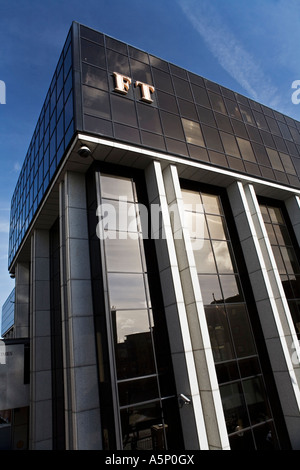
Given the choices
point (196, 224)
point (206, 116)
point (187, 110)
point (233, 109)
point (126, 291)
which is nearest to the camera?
point (126, 291)

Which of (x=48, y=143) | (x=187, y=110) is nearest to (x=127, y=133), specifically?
(x=187, y=110)

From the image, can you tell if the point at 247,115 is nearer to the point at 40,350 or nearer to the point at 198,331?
the point at 198,331

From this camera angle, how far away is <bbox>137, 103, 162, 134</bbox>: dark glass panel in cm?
1498

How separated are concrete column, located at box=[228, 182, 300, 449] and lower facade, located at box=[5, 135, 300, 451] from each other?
62 mm

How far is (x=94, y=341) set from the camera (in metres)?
11.8

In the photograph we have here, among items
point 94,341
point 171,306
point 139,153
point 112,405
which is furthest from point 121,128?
point 112,405

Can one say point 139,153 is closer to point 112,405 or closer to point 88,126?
point 88,126

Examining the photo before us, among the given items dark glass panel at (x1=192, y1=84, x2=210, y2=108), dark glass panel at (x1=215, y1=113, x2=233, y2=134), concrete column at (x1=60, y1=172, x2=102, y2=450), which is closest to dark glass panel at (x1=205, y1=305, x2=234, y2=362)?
concrete column at (x1=60, y1=172, x2=102, y2=450)

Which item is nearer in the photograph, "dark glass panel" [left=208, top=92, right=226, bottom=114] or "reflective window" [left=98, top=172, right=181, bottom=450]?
"reflective window" [left=98, top=172, right=181, bottom=450]

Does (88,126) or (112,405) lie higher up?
(88,126)

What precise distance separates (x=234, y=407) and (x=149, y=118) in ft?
48.3

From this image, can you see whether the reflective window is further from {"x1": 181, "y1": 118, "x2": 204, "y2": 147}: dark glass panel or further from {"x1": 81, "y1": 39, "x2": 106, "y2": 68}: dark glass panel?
{"x1": 81, "y1": 39, "x2": 106, "y2": 68}: dark glass panel

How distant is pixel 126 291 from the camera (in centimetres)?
1211

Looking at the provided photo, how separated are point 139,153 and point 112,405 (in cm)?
1103
